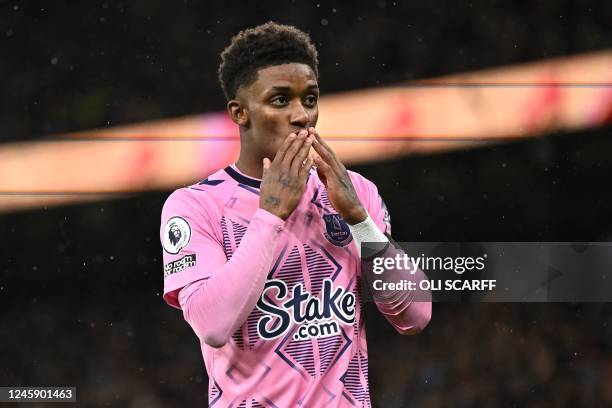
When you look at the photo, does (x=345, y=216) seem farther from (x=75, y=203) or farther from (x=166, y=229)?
(x=75, y=203)

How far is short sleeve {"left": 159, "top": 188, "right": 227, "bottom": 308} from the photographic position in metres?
2.08

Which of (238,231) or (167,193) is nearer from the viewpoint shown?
(238,231)

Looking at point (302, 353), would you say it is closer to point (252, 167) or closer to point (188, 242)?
point (188, 242)

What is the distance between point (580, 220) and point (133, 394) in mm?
2101

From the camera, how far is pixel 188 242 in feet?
6.95

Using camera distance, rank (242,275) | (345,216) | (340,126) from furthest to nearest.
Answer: (340,126), (345,216), (242,275)

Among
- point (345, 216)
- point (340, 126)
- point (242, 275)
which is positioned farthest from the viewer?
point (340, 126)

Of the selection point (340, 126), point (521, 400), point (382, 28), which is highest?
point (382, 28)

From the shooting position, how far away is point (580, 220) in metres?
4.41

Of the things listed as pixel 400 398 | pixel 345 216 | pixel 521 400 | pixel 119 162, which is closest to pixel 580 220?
pixel 521 400

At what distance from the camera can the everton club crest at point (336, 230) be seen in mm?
2197

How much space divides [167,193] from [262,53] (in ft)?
7.36

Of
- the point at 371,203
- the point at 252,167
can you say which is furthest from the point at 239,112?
the point at 371,203

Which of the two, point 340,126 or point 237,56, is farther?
point 340,126
